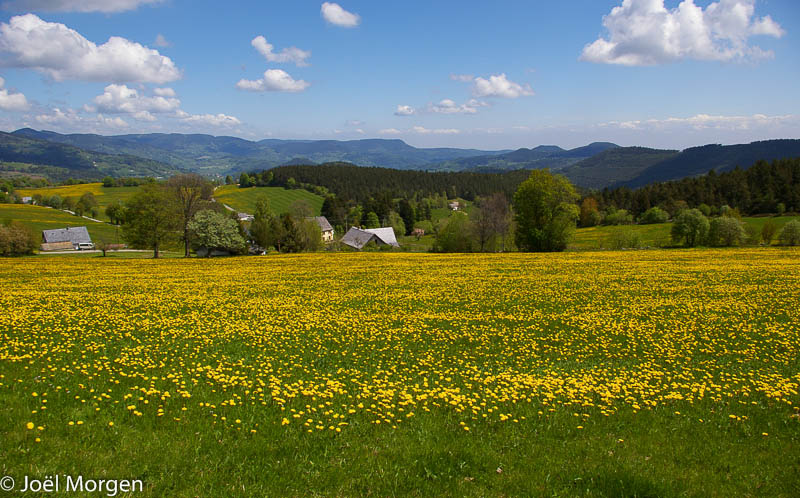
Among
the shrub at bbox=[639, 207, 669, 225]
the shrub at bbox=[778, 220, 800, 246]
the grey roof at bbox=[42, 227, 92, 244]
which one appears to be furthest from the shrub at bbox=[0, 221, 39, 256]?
the shrub at bbox=[639, 207, 669, 225]

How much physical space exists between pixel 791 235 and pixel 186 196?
9392 cm

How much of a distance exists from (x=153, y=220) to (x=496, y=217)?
2082 inches

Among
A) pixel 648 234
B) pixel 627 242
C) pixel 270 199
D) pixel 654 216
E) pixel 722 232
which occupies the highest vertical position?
pixel 270 199

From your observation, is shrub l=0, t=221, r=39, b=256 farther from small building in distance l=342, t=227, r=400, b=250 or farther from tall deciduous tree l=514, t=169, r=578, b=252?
tall deciduous tree l=514, t=169, r=578, b=252

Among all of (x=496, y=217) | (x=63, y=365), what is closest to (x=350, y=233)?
(x=496, y=217)

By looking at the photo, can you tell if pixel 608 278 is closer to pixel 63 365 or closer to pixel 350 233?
pixel 63 365

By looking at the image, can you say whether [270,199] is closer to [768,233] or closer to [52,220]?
[52,220]

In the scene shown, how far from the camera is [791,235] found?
66625 millimetres

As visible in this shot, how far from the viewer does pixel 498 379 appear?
12.3 meters

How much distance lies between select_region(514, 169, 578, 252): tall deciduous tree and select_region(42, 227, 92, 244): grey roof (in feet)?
395

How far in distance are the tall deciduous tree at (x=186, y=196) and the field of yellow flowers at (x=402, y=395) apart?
134 ft

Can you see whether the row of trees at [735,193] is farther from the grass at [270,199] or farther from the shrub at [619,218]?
the grass at [270,199]

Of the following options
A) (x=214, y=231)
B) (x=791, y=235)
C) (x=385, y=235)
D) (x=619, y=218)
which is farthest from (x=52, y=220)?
(x=791, y=235)

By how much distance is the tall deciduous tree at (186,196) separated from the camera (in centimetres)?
6328
